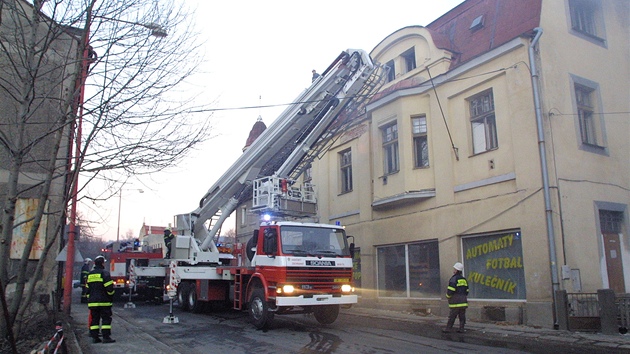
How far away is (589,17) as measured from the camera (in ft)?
48.3

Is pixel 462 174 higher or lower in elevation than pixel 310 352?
higher

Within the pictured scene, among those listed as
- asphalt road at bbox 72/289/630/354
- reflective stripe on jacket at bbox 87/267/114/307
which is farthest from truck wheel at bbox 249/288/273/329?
reflective stripe on jacket at bbox 87/267/114/307

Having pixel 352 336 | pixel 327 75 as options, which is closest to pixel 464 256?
pixel 352 336

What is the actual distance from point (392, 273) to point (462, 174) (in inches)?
175

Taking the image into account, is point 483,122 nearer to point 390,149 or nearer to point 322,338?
point 390,149

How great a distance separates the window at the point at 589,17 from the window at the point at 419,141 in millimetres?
5183

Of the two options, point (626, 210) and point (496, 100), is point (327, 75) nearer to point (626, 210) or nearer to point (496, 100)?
point (496, 100)

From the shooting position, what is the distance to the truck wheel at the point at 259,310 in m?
10.8

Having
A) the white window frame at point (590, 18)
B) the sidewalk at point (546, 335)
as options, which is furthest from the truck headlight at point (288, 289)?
the white window frame at point (590, 18)

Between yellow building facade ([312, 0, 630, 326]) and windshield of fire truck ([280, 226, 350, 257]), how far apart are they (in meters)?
4.05

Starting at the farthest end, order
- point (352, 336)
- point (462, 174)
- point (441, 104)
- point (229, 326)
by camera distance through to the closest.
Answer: point (441, 104)
point (462, 174)
point (229, 326)
point (352, 336)

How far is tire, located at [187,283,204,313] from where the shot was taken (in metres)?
14.7

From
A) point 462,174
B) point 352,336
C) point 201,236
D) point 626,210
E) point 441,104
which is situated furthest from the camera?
point 201,236

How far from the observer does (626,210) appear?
43.4 ft
